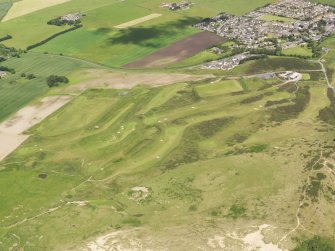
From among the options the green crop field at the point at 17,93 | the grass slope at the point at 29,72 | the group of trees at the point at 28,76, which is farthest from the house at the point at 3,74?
the group of trees at the point at 28,76

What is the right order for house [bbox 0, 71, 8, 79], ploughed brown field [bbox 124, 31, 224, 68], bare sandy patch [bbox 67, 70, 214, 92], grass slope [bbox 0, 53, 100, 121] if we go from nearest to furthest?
1. grass slope [bbox 0, 53, 100, 121]
2. bare sandy patch [bbox 67, 70, 214, 92]
3. house [bbox 0, 71, 8, 79]
4. ploughed brown field [bbox 124, 31, 224, 68]

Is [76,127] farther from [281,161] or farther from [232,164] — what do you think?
[281,161]

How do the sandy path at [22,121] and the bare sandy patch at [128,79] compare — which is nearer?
the sandy path at [22,121]

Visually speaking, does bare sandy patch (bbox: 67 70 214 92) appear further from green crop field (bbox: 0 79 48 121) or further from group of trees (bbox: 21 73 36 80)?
group of trees (bbox: 21 73 36 80)

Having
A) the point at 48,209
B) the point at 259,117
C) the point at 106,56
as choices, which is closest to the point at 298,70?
the point at 259,117

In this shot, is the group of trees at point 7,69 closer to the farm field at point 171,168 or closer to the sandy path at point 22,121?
the sandy path at point 22,121

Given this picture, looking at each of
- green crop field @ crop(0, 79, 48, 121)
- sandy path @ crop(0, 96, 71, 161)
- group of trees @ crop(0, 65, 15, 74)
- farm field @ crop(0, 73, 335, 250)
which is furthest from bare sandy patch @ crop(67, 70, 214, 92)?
group of trees @ crop(0, 65, 15, 74)
